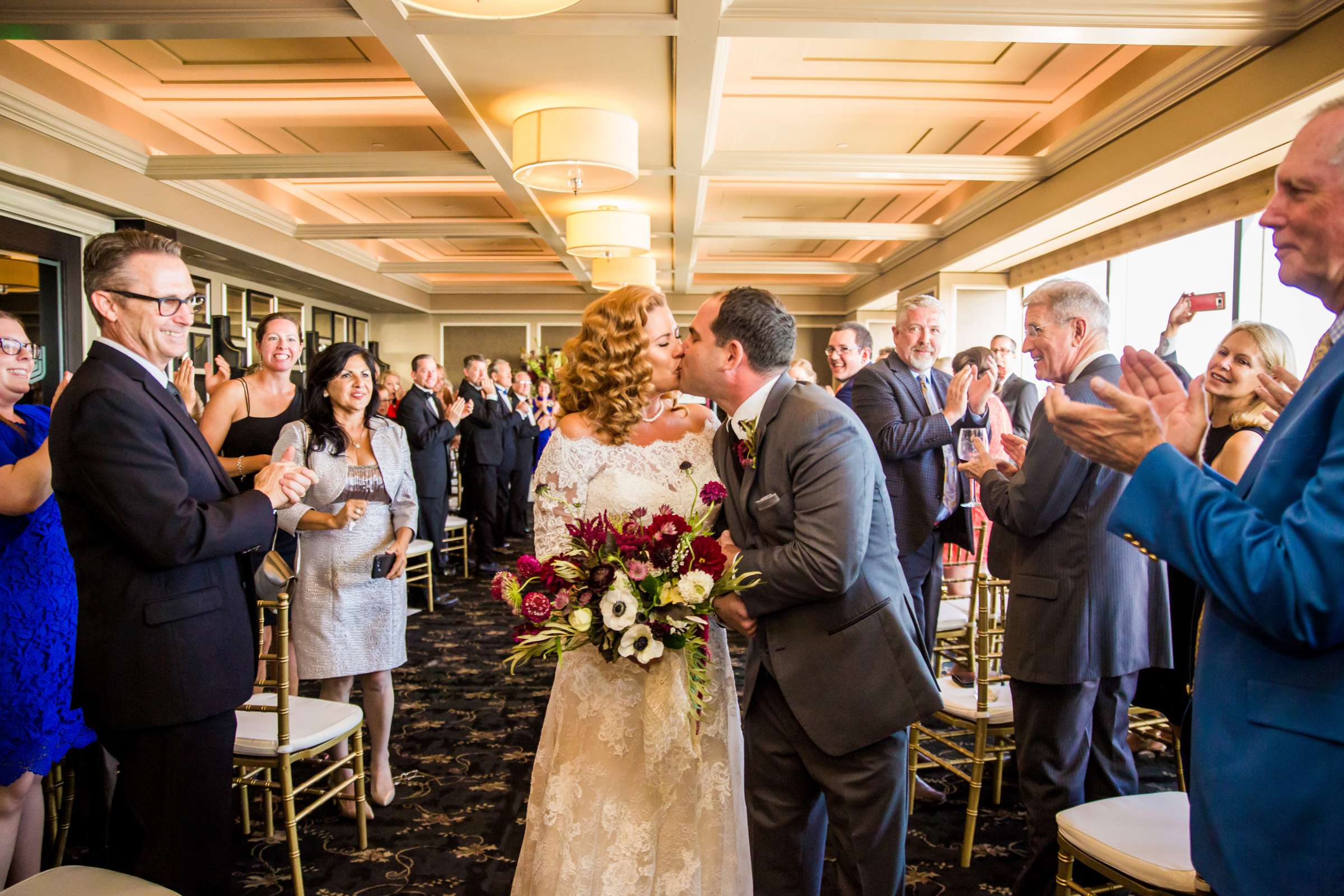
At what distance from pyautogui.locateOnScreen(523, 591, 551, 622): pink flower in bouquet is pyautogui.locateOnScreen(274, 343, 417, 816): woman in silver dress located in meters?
1.37

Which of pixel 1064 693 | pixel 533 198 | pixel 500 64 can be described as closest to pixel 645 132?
pixel 500 64

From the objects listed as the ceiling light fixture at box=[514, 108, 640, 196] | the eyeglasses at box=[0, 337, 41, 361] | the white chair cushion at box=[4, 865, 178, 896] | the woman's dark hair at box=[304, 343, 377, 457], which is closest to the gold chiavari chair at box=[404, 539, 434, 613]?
the woman's dark hair at box=[304, 343, 377, 457]

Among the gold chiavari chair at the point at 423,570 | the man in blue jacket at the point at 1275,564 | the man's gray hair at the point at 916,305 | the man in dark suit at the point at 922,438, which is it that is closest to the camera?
the man in blue jacket at the point at 1275,564

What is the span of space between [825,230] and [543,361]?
6459mm

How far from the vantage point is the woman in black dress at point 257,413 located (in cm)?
342

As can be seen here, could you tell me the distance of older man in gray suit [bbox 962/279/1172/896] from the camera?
224 cm

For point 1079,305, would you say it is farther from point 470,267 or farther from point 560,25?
point 470,267

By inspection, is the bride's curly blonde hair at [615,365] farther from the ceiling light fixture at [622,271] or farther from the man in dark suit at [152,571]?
the ceiling light fixture at [622,271]

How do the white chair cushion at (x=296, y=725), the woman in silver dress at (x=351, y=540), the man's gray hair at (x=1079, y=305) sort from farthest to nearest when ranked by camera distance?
the woman in silver dress at (x=351, y=540) < the white chair cushion at (x=296, y=725) < the man's gray hair at (x=1079, y=305)

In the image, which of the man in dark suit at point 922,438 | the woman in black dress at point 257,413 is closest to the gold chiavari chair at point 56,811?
the woman in black dress at point 257,413

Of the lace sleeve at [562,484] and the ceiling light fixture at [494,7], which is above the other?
the ceiling light fixture at [494,7]

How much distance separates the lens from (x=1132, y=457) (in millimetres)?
1191

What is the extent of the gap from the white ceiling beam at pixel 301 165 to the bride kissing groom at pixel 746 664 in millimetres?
4777

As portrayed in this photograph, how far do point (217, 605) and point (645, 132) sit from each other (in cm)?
484
